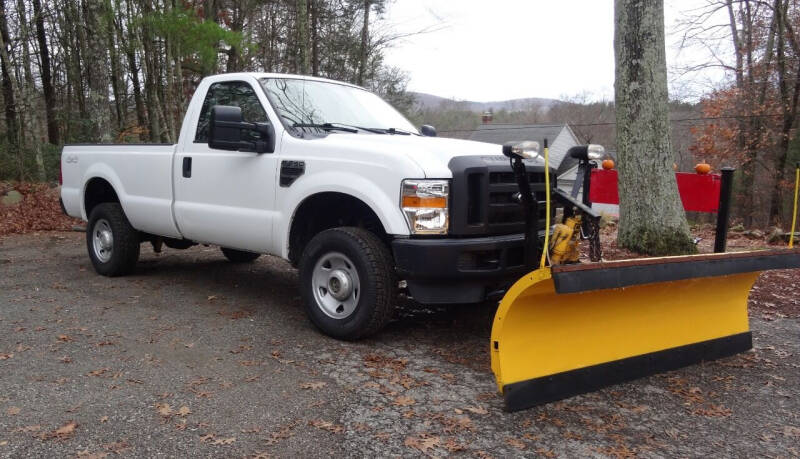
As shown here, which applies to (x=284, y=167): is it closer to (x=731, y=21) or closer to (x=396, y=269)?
(x=396, y=269)

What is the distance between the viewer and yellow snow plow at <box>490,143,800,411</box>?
10.6 ft

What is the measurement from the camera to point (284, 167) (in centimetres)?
484

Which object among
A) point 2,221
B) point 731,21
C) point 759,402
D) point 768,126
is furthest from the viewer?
point 731,21

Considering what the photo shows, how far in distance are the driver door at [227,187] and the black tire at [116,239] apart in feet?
3.56

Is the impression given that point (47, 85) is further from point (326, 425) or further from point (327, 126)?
point (326, 425)

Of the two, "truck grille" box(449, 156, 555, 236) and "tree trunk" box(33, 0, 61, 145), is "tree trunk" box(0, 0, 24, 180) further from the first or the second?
"truck grille" box(449, 156, 555, 236)

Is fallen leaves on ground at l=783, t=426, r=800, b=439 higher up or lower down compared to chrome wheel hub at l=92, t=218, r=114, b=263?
lower down

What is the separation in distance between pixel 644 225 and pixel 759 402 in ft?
11.6

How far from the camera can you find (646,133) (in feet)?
22.6

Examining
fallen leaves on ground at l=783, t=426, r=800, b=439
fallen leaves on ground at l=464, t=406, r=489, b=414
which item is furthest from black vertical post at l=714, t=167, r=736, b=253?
fallen leaves on ground at l=464, t=406, r=489, b=414

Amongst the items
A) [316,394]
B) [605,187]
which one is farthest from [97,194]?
Result: [605,187]

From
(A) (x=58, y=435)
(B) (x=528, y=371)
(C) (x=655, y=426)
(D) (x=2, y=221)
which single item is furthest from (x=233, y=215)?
(D) (x=2, y=221)

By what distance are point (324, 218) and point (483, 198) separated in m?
1.52

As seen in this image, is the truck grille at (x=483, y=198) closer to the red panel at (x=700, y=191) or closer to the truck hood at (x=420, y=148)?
the truck hood at (x=420, y=148)
